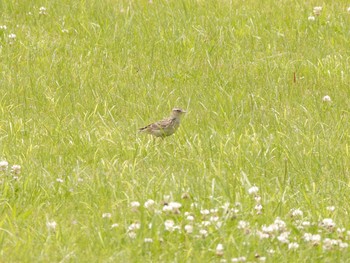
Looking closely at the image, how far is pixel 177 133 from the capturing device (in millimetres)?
8492

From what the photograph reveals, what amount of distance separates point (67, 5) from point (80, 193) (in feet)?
18.3

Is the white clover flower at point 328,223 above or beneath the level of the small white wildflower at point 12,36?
above

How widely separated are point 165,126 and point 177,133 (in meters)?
0.25


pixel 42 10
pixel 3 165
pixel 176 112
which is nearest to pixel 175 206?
pixel 3 165

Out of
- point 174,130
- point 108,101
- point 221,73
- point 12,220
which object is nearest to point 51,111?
point 108,101

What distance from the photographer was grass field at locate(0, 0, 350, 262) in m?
6.03

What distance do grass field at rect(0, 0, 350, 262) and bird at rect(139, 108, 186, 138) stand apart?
0.36 feet

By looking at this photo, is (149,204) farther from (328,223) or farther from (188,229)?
(328,223)

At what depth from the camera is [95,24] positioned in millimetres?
11391

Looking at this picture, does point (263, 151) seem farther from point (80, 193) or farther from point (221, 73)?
point (221, 73)

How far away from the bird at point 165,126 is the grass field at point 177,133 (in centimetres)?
11

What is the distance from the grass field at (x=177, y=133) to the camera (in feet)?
19.8

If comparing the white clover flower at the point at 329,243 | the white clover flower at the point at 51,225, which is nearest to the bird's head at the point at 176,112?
A: the white clover flower at the point at 51,225

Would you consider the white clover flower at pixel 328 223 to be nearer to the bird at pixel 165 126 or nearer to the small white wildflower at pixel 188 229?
the small white wildflower at pixel 188 229
